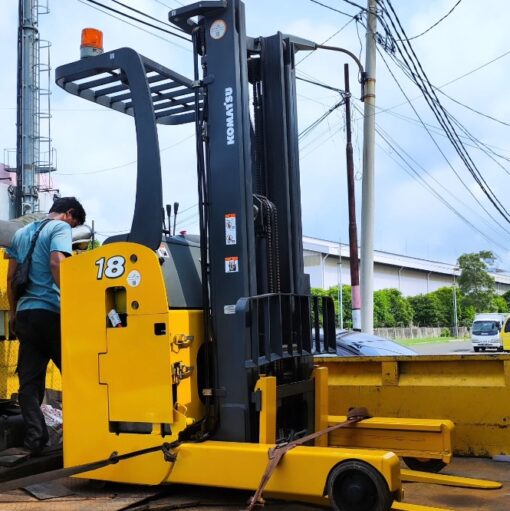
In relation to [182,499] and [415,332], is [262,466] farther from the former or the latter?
[415,332]

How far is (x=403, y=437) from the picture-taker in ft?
14.8

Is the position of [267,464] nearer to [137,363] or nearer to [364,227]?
[137,363]

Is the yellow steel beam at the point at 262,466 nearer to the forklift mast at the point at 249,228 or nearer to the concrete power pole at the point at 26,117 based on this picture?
the forklift mast at the point at 249,228

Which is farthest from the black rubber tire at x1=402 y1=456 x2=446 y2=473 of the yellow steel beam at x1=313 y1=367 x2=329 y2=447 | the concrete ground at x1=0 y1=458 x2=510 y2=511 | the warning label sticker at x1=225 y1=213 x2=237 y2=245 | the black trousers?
the black trousers

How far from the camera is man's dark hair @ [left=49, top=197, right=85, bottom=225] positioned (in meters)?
4.73

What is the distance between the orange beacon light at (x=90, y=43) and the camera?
4.39 meters

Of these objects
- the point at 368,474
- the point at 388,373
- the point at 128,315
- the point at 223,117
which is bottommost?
the point at 368,474

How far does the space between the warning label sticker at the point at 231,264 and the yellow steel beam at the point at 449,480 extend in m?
1.57

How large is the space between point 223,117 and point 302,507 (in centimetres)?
228

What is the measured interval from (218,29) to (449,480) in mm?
3073

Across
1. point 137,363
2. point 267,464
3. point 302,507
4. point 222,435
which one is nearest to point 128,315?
point 137,363

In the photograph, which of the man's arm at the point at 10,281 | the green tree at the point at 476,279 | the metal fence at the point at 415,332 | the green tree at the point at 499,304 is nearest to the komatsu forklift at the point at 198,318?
the man's arm at the point at 10,281

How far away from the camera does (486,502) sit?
148 inches

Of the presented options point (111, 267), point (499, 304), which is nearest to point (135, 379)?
point (111, 267)
